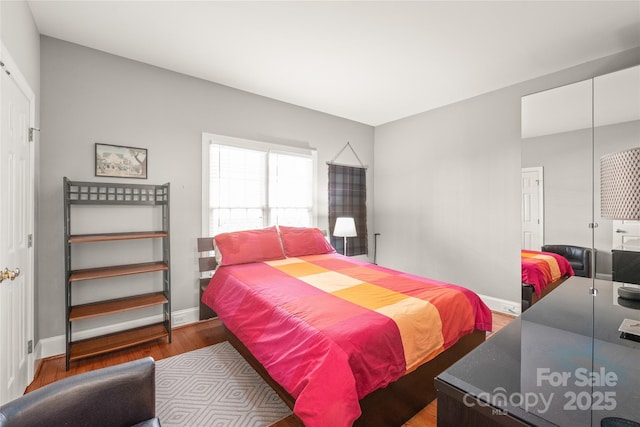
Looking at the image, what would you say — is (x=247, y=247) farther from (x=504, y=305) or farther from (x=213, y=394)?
(x=504, y=305)

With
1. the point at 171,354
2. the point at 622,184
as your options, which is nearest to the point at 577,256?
the point at 622,184

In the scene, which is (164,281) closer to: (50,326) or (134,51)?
(50,326)

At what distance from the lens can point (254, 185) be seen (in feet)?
12.0

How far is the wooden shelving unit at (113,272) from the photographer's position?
230cm

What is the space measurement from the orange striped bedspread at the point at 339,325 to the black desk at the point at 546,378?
0.63 meters

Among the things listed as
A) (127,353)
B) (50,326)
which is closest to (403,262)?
(127,353)

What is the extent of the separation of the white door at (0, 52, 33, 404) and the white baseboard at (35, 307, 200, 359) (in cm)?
35

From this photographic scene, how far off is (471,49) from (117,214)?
3.68 meters

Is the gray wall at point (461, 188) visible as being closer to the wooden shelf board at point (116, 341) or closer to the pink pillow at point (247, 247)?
the pink pillow at point (247, 247)

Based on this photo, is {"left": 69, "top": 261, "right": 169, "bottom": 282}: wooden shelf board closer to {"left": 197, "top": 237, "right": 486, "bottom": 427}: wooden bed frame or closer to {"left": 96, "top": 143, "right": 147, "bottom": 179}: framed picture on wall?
{"left": 96, "top": 143, "right": 147, "bottom": 179}: framed picture on wall

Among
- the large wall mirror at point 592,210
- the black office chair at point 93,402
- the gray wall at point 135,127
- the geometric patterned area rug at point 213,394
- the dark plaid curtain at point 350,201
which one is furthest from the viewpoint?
the dark plaid curtain at point 350,201

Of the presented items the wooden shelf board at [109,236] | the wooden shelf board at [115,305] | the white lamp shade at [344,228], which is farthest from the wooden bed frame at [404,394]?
the white lamp shade at [344,228]

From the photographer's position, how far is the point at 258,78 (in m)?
3.16

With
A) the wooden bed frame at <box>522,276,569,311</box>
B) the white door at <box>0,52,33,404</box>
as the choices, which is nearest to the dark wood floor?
the white door at <box>0,52,33,404</box>
